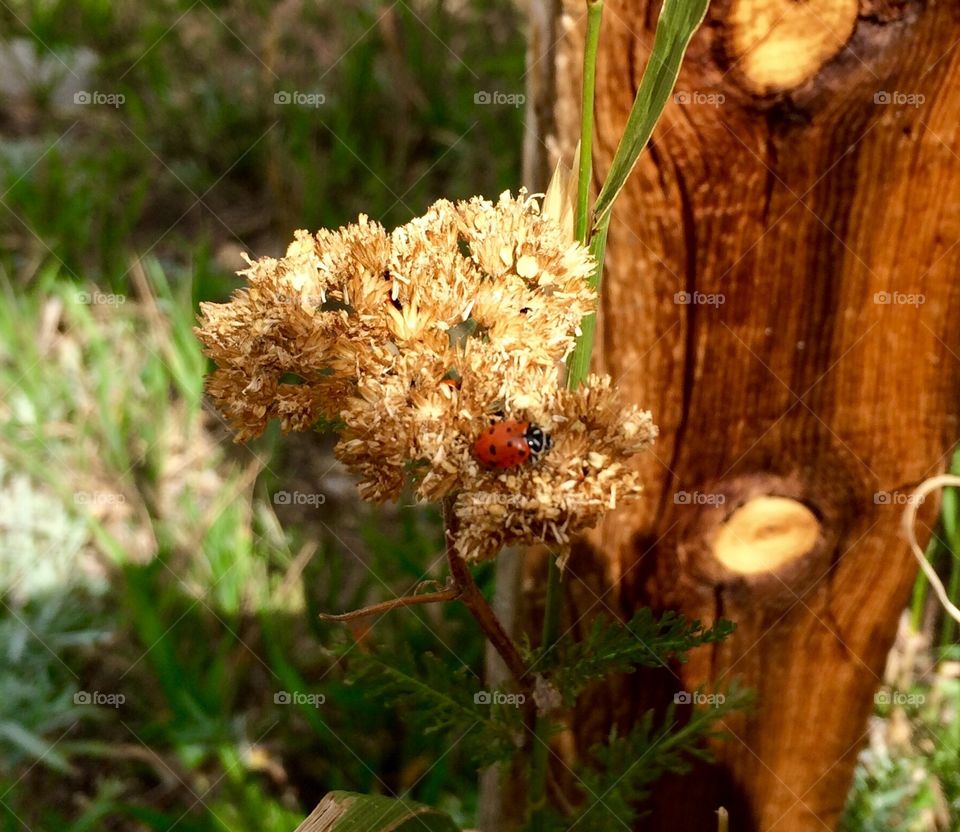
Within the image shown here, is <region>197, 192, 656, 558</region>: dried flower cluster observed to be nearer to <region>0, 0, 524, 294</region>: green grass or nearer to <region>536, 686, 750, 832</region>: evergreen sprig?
<region>536, 686, 750, 832</region>: evergreen sprig

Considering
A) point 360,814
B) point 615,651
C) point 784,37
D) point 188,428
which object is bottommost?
point 360,814

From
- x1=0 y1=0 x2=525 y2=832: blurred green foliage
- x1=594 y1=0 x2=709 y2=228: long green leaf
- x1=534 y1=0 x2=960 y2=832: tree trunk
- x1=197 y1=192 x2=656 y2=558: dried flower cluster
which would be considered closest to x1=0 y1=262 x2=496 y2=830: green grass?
x1=0 y1=0 x2=525 y2=832: blurred green foliage

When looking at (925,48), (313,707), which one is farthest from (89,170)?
(925,48)

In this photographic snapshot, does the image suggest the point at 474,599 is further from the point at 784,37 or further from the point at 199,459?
the point at 199,459

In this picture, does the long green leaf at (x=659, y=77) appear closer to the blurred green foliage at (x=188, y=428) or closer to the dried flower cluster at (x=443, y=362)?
the dried flower cluster at (x=443, y=362)

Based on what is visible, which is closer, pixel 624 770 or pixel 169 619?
pixel 624 770

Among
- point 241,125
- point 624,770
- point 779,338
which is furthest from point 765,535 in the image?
point 241,125

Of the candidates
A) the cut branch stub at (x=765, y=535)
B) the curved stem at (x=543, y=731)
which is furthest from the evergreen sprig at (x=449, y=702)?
the cut branch stub at (x=765, y=535)
